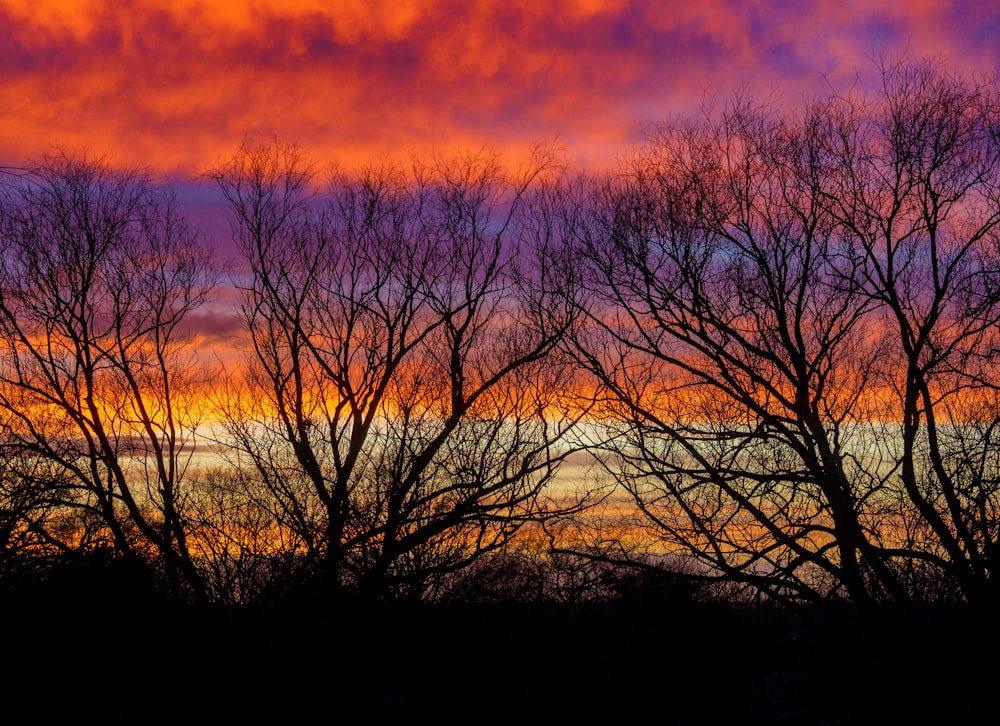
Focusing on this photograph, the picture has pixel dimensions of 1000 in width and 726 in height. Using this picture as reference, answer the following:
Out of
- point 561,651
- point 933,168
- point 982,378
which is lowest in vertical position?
point 561,651

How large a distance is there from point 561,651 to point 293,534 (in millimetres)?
9170

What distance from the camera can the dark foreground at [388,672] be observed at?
1447cm

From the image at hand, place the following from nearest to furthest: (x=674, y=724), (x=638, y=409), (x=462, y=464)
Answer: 1. (x=638, y=409)
2. (x=674, y=724)
3. (x=462, y=464)

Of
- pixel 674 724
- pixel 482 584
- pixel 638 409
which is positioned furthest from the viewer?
pixel 482 584

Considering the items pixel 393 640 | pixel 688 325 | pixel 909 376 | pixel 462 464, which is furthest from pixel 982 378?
pixel 393 640

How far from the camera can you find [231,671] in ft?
48.0

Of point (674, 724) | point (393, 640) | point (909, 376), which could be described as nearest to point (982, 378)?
point (909, 376)

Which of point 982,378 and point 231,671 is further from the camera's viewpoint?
point 982,378

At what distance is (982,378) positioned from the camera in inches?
616

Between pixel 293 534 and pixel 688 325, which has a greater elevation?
pixel 688 325

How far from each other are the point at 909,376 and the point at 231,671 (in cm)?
1326

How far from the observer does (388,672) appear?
2030cm

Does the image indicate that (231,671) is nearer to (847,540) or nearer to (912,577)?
(847,540)

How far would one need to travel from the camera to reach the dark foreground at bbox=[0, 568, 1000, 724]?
14.5 metres
